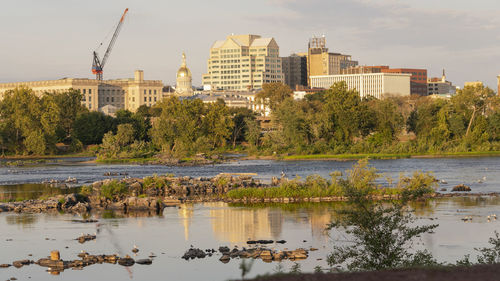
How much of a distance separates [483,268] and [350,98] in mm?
116493

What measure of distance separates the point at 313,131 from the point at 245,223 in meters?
85.9

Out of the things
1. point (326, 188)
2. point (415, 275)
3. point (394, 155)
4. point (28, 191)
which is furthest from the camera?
point (394, 155)

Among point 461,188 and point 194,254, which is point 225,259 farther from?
point 461,188

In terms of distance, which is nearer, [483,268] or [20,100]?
[483,268]

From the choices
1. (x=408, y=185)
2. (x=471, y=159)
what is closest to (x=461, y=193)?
(x=408, y=185)

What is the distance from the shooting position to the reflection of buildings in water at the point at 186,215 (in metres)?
48.8

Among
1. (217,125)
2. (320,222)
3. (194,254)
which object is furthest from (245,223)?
(217,125)

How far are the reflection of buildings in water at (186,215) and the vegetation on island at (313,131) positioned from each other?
68.2 m

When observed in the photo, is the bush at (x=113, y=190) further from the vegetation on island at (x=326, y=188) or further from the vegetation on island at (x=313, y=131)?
the vegetation on island at (x=313, y=131)

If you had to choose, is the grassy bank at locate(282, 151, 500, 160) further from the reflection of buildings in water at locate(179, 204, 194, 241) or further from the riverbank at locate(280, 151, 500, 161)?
the reflection of buildings in water at locate(179, 204, 194, 241)

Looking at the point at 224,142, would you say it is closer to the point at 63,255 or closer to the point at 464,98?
the point at 464,98

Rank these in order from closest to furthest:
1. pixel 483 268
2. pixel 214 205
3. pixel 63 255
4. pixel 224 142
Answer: pixel 483 268 → pixel 63 255 → pixel 214 205 → pixel 224 142

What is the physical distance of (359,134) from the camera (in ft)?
465

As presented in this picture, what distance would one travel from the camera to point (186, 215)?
56312mm
